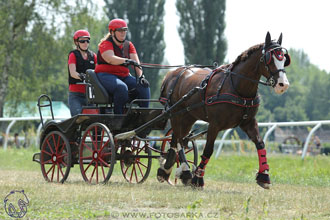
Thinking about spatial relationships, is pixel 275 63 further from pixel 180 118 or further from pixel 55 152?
pixel 55 152

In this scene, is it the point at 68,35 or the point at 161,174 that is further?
the point at 68,35

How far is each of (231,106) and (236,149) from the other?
8593 millimetres

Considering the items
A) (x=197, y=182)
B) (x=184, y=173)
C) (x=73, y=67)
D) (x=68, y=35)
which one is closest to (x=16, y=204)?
(x=197, y=182)

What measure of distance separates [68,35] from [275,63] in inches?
789

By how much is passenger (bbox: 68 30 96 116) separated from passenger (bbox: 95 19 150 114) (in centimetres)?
80

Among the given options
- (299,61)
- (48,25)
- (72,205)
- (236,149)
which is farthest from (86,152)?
(299,61)

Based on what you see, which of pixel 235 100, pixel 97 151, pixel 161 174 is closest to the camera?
pixel 235 100

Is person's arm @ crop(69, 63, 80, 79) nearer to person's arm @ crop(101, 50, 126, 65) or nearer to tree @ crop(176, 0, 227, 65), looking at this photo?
person's arm @ crop(101, 50, 126, 65)

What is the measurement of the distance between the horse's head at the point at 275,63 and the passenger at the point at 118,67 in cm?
209

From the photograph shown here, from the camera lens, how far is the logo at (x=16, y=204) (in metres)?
6.00

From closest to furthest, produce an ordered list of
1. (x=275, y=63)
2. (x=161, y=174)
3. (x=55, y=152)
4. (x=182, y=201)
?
(x=182, y=201) < (x=275, y=63) < (x=161, y=174) < (x=55, y=152)

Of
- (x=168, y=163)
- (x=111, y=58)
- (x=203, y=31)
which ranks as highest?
(x=203, y=31)

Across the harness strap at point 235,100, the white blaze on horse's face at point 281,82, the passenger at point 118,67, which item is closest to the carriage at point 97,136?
the passenger at point 118,67

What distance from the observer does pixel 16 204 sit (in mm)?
6535
